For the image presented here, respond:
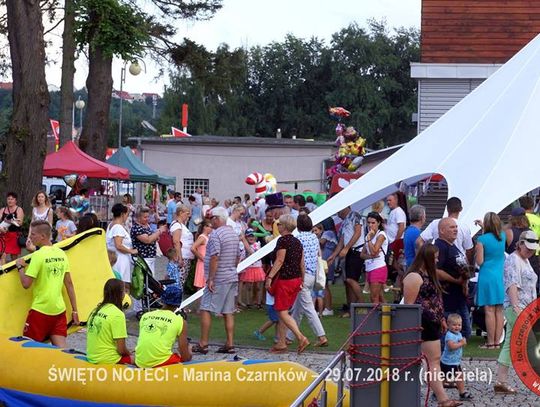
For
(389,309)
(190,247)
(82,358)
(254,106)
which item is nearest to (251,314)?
(190,247)

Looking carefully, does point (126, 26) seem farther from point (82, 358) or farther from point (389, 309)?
point (389, 309)

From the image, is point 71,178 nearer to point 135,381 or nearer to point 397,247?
point 397,247

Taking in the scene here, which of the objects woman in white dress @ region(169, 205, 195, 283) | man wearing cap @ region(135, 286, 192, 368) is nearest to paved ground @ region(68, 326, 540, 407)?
man wearing cap @ region(135, 286, 192, 368)

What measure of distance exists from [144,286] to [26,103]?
20.2ft

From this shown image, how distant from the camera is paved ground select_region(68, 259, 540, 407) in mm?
10484

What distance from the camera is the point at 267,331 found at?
15.6m

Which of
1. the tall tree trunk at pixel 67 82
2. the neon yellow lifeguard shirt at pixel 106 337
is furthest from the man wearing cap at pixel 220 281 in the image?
the tall tree trunk at pixel 67 82

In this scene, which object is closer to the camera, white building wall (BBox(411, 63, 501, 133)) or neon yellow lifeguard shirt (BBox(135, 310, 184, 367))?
neon yellow lifeguard shirt (BBox(135, 310, 184, 367))

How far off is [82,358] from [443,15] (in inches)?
824

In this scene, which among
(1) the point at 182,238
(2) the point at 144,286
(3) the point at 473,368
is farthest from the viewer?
(1) the point at 182,238

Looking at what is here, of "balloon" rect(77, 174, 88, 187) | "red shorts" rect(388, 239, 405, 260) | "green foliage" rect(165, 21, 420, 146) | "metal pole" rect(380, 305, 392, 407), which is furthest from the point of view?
"green foliage" rect(165, 21, 420, 146)

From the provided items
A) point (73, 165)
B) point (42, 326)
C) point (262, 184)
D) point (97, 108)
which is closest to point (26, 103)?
point (73, 165)

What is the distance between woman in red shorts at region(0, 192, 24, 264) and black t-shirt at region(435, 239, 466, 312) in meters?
8.69

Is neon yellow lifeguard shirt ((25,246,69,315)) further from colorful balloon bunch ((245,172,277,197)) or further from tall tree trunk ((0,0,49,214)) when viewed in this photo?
colorful balloon bunch ((245,172,277,197))
